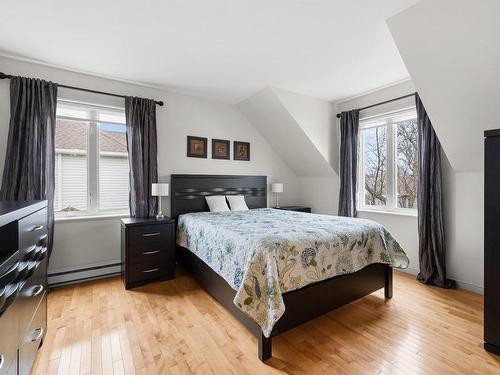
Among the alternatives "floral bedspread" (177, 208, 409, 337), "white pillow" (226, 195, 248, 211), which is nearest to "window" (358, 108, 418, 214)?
"floral bedspread" (177, 208, 409, 337)

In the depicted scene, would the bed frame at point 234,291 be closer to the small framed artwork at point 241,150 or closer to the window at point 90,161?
the small framed artwork at point 241,150

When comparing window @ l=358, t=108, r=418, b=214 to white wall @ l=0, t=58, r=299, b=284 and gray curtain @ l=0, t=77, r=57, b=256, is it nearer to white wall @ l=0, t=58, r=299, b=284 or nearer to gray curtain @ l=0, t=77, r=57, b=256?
white wall @ l=0, t=58, r=299, b=284

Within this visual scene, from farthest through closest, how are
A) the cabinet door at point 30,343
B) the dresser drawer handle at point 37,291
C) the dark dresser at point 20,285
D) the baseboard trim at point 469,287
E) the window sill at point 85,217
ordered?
the window sill at point 85,217 → the baseboard trim at point 469,287 → the dresser drawer handle at point 37,291 → the cabinet door at point 30,343 → the dark dresser at point 20,285

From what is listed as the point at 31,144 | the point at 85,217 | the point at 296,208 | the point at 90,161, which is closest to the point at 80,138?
the point at 90,161

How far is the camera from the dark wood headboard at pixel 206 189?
3623 mm

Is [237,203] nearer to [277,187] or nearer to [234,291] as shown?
[277,187]

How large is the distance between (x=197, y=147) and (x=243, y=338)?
2767 mm

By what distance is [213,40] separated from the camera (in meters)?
2.43

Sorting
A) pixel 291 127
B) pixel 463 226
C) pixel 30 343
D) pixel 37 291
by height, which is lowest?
pixel 30 343

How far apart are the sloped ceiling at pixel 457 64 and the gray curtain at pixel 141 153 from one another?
114 inches

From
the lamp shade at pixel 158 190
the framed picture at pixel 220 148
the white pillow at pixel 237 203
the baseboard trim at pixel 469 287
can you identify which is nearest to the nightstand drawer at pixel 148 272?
the lamp shade at pixel 158 190

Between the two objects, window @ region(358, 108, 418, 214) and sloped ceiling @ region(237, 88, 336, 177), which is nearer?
window @ region(358, 108, 418, 214)

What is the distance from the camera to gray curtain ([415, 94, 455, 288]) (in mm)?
2914

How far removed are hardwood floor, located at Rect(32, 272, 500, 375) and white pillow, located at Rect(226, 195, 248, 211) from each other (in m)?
1.51
